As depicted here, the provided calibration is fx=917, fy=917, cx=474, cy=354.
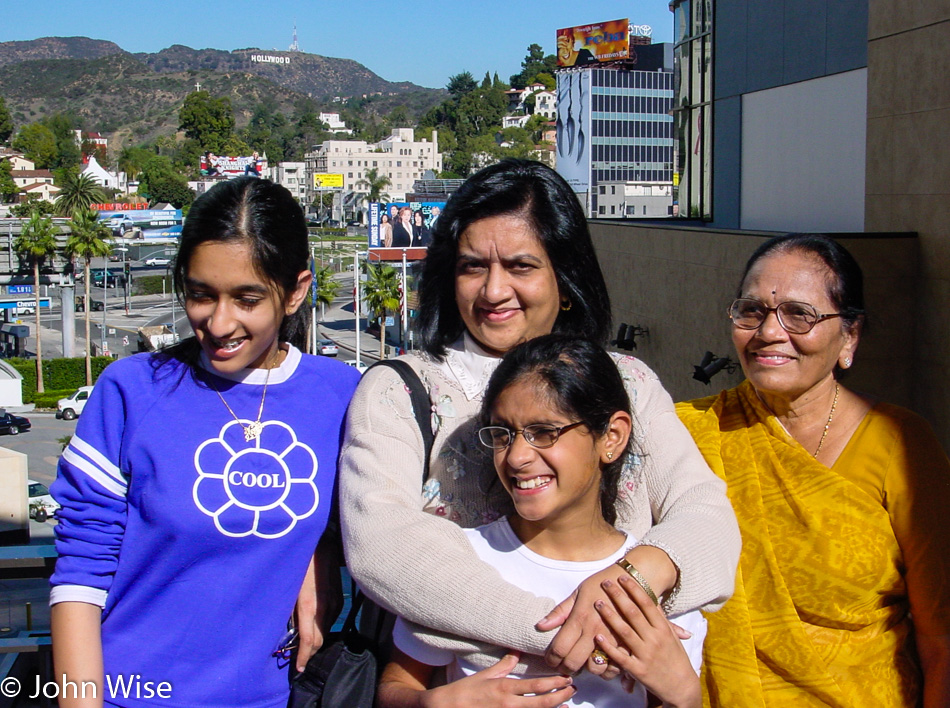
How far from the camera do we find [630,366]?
207 cm

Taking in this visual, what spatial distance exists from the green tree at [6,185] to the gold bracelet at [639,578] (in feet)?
330

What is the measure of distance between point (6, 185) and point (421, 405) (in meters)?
101

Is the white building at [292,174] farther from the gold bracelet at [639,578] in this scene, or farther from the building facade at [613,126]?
the gold bracelet at [639,578]

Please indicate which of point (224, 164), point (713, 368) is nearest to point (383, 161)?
point (224, 164)

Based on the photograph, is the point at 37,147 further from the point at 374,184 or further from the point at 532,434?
the point at 532,434

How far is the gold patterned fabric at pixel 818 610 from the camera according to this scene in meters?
2.29

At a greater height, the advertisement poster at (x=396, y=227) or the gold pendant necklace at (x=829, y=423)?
the advertisement poster at (x=396, y=227)

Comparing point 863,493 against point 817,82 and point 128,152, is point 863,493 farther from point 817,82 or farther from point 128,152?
point 128,152

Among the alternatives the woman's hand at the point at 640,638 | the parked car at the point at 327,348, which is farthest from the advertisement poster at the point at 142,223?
the woman's hand at the point at 640,638

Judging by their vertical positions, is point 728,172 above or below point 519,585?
above

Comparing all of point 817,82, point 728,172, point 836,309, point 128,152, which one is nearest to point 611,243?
point 728,172

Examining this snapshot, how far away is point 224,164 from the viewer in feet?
364

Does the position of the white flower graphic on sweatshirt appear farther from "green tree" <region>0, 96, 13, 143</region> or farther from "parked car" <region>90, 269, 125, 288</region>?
"green tree" <region>0, 96, 13, 143</region>

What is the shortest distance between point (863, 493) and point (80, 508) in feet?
6.19
